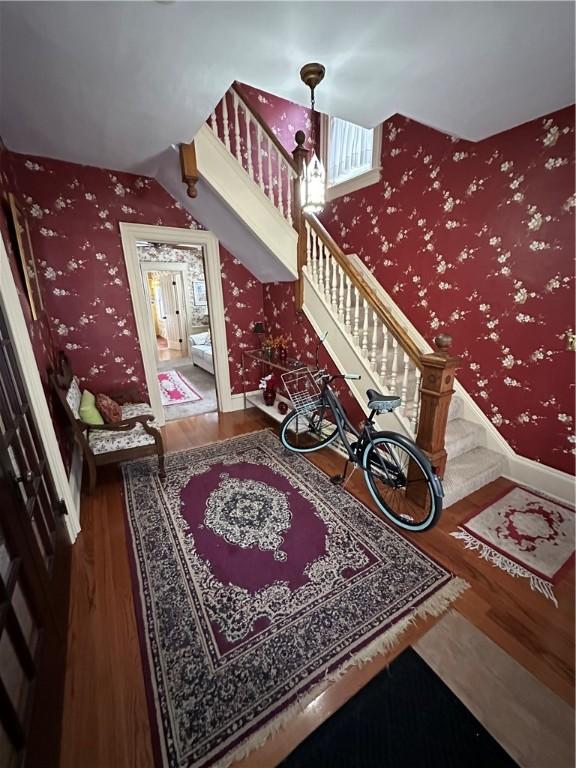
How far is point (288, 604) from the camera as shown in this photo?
148cm

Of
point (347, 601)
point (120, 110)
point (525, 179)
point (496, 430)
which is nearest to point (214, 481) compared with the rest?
point (347, 601)

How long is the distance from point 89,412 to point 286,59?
2608 millimetres

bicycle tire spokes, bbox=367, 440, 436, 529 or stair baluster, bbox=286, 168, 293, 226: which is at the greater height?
stair baluster, bbox=286, 168, 293, 226

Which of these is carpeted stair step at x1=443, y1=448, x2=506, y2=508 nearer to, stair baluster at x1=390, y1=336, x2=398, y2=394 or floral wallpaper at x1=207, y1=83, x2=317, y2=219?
stair baluster at x1=390, y1=336, x2=398, y2=394

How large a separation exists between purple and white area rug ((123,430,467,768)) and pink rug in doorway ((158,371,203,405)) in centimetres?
220

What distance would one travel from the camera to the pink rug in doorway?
4.44m

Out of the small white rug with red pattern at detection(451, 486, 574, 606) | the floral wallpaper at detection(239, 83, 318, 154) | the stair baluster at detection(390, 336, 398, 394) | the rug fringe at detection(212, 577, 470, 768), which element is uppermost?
the floral wallpaper at detection(239, 83, 318, 154)

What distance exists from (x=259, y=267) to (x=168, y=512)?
269 cm

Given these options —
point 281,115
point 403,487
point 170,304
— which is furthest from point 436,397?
point 170,304

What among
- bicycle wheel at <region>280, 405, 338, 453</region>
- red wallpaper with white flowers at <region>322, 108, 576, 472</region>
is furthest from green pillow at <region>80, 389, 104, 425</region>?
red wallpaper with white flowers at <region>322, 108, 576, 472</region>

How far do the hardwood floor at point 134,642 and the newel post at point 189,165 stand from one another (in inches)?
98.8

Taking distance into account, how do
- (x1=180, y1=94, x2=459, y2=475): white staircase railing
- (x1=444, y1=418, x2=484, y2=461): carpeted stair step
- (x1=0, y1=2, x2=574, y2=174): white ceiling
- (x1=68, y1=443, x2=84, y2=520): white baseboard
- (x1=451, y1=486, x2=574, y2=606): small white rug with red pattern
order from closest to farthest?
(x1=0, y1=2, x2=574, y2=174): white ceiling < (x1=451, y1=486, x2=574, y2=606): small white rug with red pattern < (x1=180, y1=94, x2=459, y2=475): white staircase railing < (x1=68, y1=443, x2=84, y2=520): white baseboard < (x1=444, y1=418, x2=484, y2=461): carpeted stair step

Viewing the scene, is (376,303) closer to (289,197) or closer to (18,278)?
(289,197)

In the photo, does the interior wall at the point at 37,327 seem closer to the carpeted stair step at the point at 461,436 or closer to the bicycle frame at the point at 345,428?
the bicycle frame at the point at 345,428
